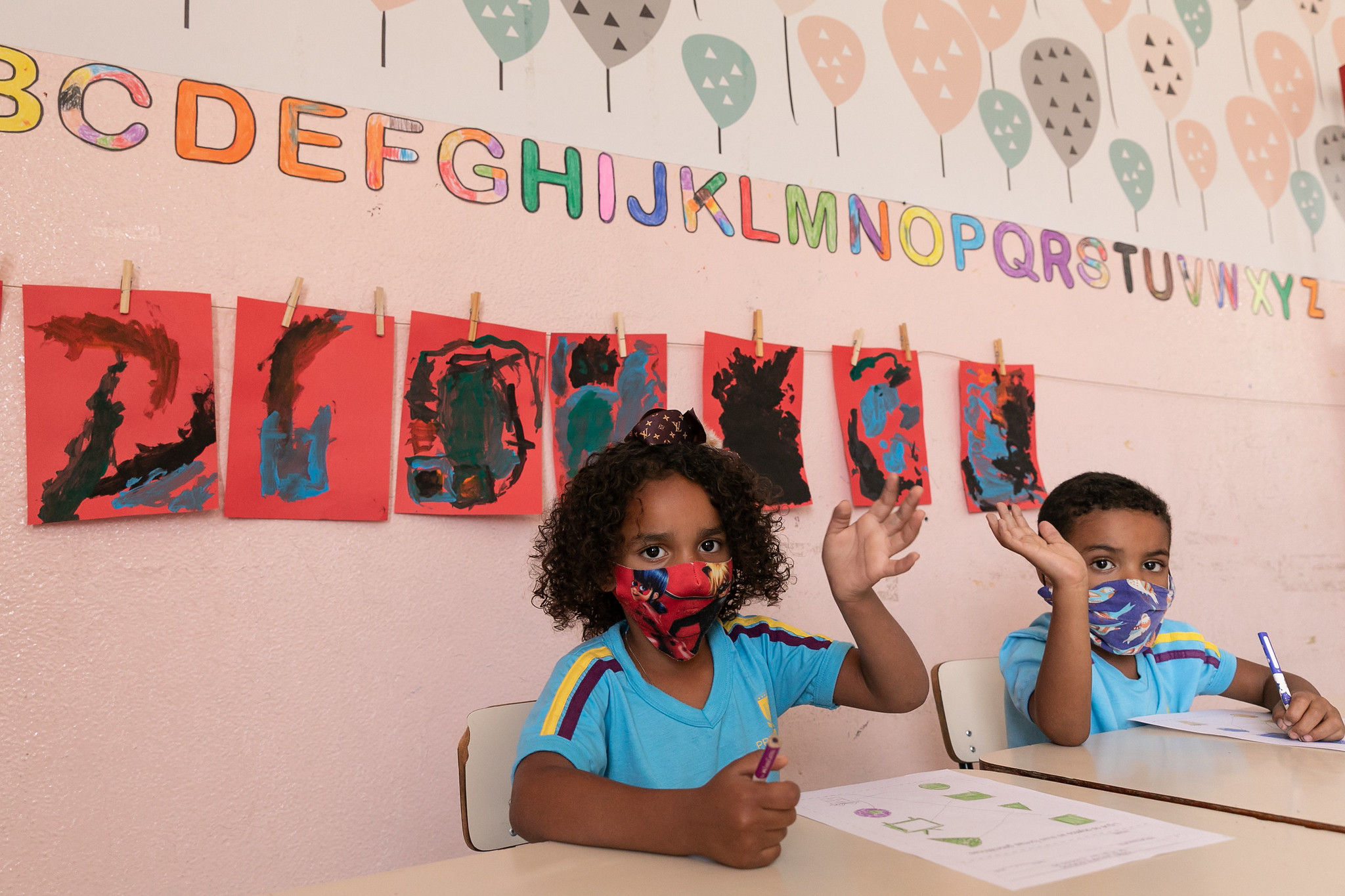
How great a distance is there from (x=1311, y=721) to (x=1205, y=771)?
268 millimetres

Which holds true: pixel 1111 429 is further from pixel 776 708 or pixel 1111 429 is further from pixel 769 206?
pixel 776 708

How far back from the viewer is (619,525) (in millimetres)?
1062

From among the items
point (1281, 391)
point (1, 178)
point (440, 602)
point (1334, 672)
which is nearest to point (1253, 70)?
point (1281, 391)

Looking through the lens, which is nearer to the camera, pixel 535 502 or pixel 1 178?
pixel 1 178

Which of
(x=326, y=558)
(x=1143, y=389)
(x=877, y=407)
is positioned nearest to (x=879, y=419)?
(x=877, y=407)

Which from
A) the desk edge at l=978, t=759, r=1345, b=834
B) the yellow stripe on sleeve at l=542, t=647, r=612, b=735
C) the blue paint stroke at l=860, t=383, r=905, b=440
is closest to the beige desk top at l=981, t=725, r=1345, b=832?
the desk edge at l=978, t=759, r=1345, b=834

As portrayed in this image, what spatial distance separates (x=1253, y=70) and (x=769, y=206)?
1.73 m

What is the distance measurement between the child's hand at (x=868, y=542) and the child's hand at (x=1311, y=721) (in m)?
0.56

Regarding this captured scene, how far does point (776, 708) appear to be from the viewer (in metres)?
1.13

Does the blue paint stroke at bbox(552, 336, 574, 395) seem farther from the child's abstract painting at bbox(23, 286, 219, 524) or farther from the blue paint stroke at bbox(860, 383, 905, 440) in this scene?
the blue paint stroke at bbox(860, 383, 905, 440)

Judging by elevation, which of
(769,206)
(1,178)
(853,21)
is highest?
(853,21)

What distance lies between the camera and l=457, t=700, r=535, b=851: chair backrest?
98 cm

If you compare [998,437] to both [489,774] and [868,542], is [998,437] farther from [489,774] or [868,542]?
[489,774]

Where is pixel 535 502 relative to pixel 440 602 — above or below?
above
